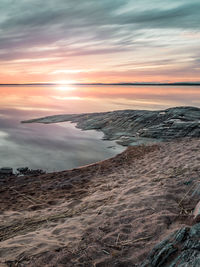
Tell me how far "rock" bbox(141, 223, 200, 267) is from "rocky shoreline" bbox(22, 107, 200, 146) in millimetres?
11675

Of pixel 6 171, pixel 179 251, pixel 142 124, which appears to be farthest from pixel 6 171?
pixel 142 124

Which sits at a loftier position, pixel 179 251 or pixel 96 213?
pixel 179 251

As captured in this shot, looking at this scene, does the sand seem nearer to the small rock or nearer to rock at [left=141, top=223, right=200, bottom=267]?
rock at [left=141, top=223, right=200, bottom=267]

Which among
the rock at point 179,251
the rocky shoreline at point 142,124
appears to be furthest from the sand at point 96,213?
the rocky shoreline at point 142,124

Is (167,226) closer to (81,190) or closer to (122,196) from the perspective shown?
(122,196)

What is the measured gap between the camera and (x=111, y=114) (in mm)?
23359

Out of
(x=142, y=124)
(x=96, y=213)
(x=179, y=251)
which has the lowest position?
(x=96, y=213)

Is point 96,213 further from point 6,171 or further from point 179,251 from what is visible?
point 6,171

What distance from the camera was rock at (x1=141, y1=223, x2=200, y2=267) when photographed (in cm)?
297

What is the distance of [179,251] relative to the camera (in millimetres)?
3289

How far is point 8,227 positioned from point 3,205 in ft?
5.69

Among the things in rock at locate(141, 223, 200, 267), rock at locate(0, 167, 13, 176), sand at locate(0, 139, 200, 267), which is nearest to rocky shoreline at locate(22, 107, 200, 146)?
sand at locate(0, 139, 200, 267)

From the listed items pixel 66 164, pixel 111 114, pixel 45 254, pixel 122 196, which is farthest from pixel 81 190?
pixel 111 114

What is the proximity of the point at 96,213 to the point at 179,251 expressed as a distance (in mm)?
2587
